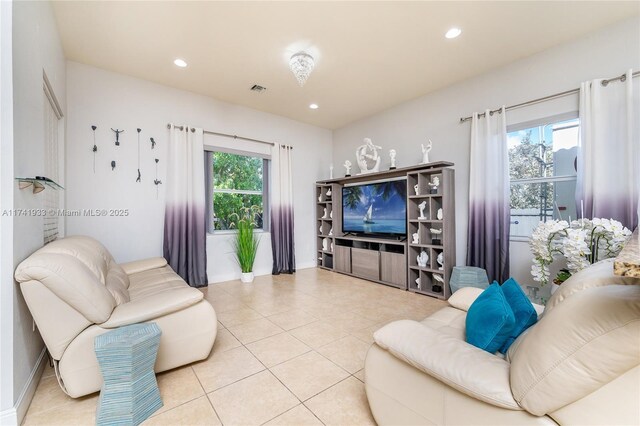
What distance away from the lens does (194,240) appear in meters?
3.76

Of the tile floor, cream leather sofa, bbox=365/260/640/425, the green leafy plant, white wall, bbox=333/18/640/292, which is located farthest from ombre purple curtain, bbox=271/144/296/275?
cream leather sofa, bbox=365/260/640/425

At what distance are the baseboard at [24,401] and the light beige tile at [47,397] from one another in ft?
0.08

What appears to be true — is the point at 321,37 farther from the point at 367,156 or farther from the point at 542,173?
the point at 542,173

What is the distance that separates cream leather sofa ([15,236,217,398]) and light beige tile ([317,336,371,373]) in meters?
0.87

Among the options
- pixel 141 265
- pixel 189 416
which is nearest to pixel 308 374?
pixel 189 416

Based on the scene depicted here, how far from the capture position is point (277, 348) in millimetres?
2148

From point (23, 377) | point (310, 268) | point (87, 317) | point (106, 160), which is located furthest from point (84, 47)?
point (310, 268)

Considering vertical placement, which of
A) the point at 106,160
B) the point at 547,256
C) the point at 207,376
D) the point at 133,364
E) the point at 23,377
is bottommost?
the point at 207,376

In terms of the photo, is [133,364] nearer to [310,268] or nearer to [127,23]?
[127,23]

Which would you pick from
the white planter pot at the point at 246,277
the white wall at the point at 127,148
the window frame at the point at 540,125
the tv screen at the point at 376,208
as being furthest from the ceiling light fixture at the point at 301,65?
the white planter pot at the point at 246,277

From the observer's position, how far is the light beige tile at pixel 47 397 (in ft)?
5.01

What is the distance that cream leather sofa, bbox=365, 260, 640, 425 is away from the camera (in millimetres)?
688

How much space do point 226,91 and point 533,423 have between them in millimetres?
4231

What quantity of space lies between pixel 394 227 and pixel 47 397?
3722 millimetres
